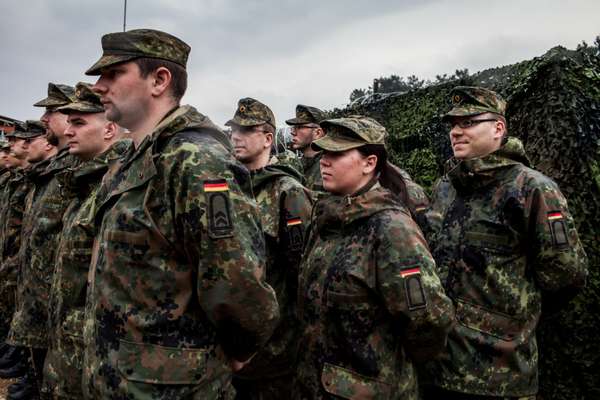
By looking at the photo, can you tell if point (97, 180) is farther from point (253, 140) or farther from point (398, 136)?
point (398, 136)

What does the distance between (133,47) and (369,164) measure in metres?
1.38

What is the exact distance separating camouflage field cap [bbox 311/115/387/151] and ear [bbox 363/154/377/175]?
0.09 m

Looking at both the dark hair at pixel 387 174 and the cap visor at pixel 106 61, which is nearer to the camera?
the cap visor at pixel 106 61

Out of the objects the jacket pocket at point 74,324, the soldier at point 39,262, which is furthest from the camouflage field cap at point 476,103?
the soldier at point 39,262

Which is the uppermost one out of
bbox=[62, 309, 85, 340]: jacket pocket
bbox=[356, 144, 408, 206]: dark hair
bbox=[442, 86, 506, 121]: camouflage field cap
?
bbox=[442, 86, 506, 121]: camouflage field cap

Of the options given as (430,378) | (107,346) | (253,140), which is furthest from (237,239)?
(253,140)

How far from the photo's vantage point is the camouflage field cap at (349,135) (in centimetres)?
292

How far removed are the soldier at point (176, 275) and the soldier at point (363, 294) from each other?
2.20 ft

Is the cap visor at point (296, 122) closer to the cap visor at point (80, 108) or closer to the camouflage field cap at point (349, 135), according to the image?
the cap visor at point (80, 108)

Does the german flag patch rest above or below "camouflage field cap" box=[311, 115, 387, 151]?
below

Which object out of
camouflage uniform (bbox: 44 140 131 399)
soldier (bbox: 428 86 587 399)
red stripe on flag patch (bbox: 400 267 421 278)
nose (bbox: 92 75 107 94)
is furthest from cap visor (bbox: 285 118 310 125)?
nose (bbox: 92 75 107 94)

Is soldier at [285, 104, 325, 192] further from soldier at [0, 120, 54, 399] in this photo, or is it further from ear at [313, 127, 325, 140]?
soldier at [0, 120, 54, 399]

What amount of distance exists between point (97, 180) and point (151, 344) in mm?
1818

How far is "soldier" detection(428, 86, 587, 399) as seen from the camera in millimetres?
3098
